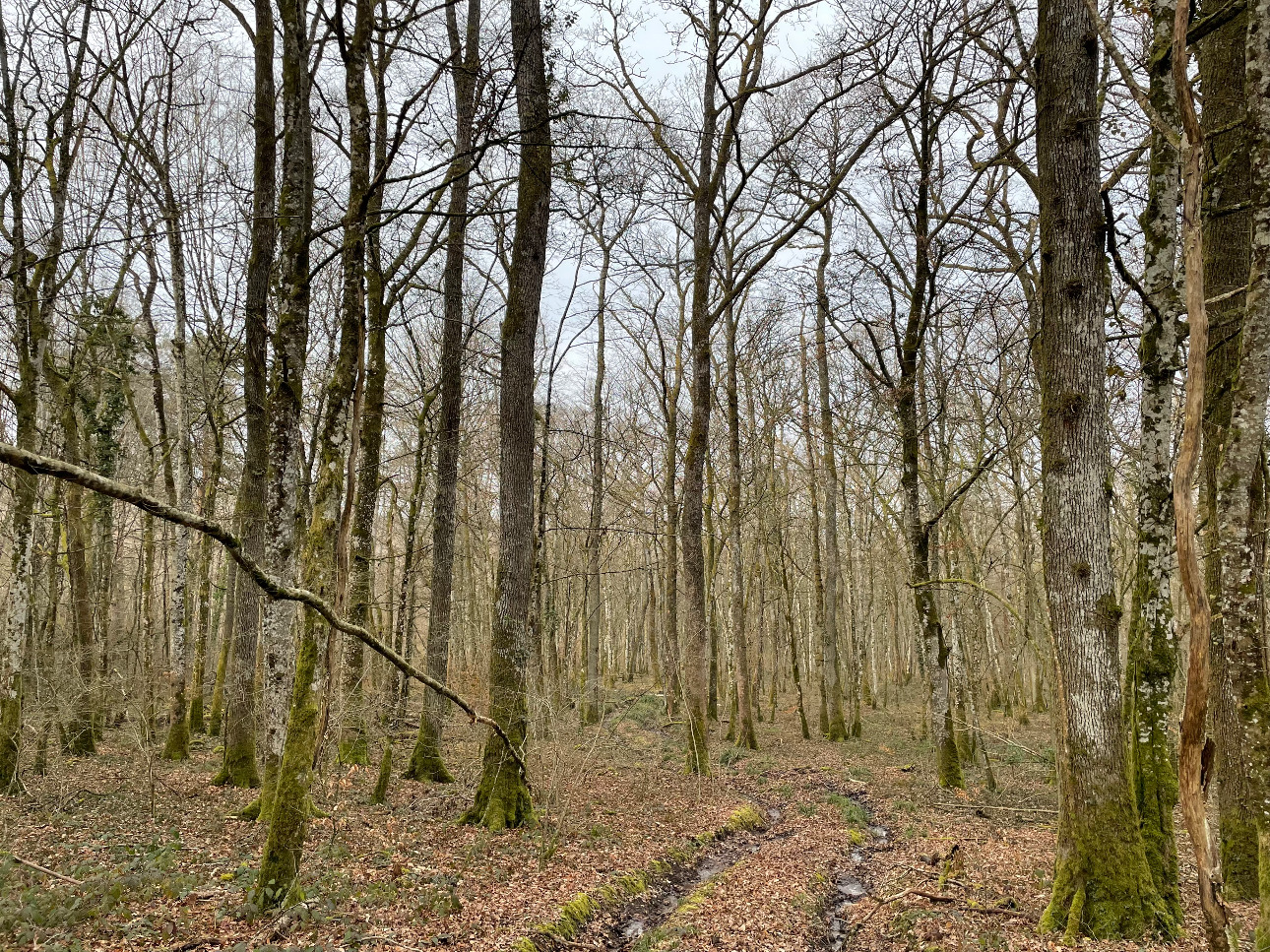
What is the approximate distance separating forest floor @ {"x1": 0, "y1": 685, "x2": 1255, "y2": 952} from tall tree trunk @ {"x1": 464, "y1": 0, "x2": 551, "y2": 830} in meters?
0.43

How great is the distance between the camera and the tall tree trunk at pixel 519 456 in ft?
25.7

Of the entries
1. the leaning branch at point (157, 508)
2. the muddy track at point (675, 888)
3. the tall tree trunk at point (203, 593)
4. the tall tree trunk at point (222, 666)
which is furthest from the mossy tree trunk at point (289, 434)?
the tall tree trunk at point (222, 666)

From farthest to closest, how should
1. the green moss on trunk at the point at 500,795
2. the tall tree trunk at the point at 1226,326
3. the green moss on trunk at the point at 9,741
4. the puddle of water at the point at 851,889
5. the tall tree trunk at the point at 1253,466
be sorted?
the green moss on trunk at the point at 9,741, the green moss on trunk at the point at 500,795, the puddle of water at the point at 851,889, the tall tree trunk at the point at 1226,326, the tall tree trunk at the point at 1253,466

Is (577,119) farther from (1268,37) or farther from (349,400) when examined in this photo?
(1268,37)

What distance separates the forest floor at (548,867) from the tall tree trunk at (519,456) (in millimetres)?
428

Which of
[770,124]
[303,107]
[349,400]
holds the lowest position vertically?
[349,400]

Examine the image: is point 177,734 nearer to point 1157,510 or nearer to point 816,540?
point 1157,510

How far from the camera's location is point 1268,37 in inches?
154

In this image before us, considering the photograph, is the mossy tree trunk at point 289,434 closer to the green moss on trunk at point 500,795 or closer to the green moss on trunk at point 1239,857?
the green moss on trunk at point 500,795

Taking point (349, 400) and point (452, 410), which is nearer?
point (349, 400)

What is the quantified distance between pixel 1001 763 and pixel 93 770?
16983mm

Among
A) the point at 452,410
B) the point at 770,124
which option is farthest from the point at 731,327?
the point at 452,410

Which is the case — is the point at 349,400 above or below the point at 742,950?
above

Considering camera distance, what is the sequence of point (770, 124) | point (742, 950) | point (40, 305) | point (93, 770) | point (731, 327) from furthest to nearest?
point (731, 327), point (770, 124), point (93, 770), point (40, 305), point (742, 950)
